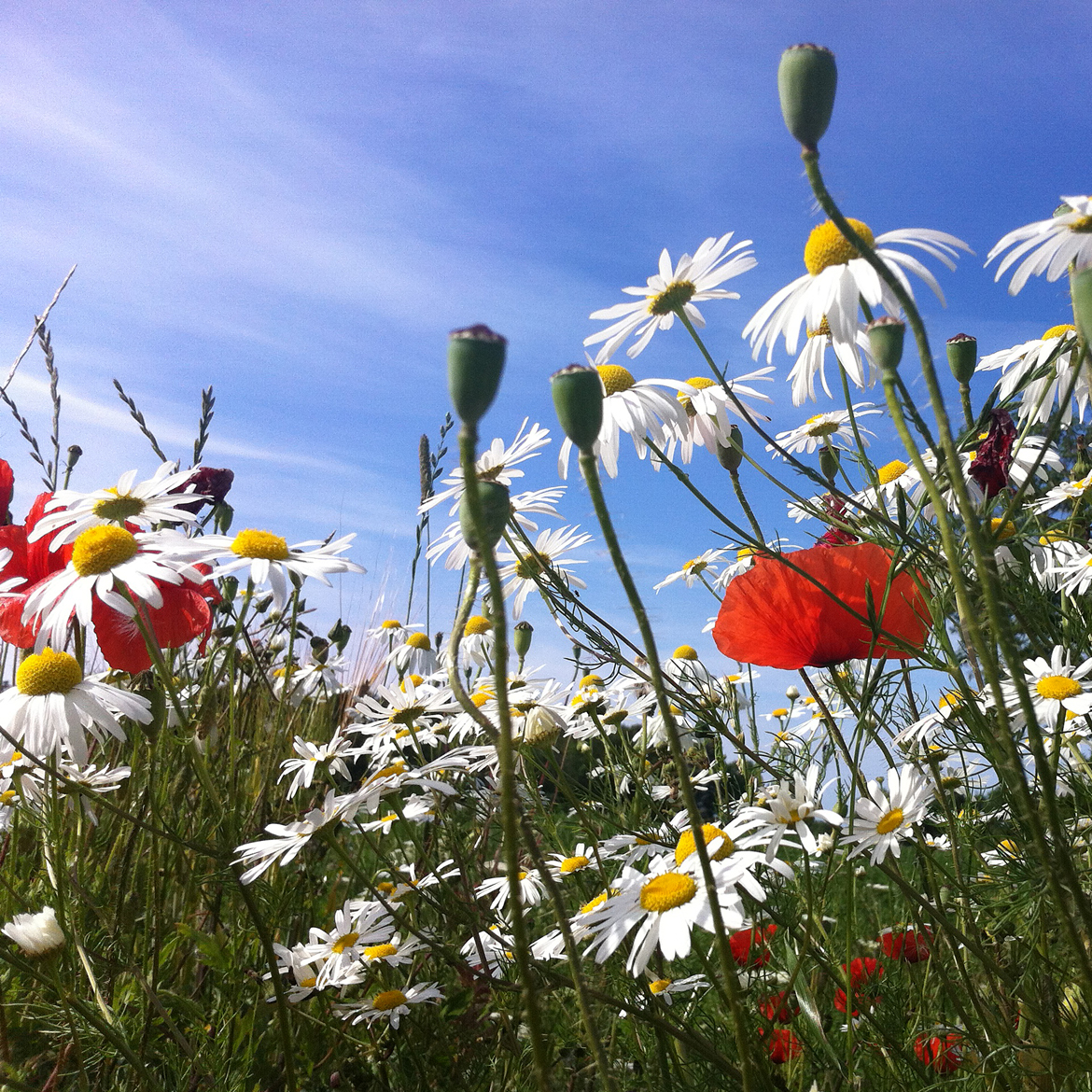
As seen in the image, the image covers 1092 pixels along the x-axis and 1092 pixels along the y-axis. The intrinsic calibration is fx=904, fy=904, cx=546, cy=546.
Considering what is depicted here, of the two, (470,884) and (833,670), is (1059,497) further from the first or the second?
(470,884)

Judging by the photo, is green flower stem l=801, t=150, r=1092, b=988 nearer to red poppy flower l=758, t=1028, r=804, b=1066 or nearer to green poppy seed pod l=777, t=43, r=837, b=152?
green poppy seed pod l=777, t=43, r=837, b=152

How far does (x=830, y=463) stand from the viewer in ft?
6.03

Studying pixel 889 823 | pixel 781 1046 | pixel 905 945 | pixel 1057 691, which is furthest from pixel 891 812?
pixel 905 945

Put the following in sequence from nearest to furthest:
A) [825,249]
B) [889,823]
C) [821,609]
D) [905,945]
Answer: [825,249] → [889,823] → [821,609] → [905,945]

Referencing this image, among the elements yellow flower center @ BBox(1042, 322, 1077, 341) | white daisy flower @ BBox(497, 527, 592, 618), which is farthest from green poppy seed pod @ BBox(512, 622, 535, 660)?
yellow flower center @ BBox(1042, 322, 1077, 341)

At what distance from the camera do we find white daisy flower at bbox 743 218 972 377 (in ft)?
3.53

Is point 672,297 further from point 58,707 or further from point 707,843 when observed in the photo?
point 58,707

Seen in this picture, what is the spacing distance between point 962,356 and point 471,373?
106 cm

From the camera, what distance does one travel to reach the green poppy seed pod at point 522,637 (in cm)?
216

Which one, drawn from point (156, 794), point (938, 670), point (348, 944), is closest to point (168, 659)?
point (156, 794)

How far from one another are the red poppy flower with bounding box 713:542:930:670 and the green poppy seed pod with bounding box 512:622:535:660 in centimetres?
73

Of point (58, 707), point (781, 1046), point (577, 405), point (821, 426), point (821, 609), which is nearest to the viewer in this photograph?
point (577, 405)

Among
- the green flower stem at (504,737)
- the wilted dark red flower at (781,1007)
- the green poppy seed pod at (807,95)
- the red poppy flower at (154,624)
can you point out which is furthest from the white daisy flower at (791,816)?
the red poppy flower at (154,624)

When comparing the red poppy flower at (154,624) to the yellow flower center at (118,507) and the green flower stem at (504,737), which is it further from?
the green flower stem at (504,737)
